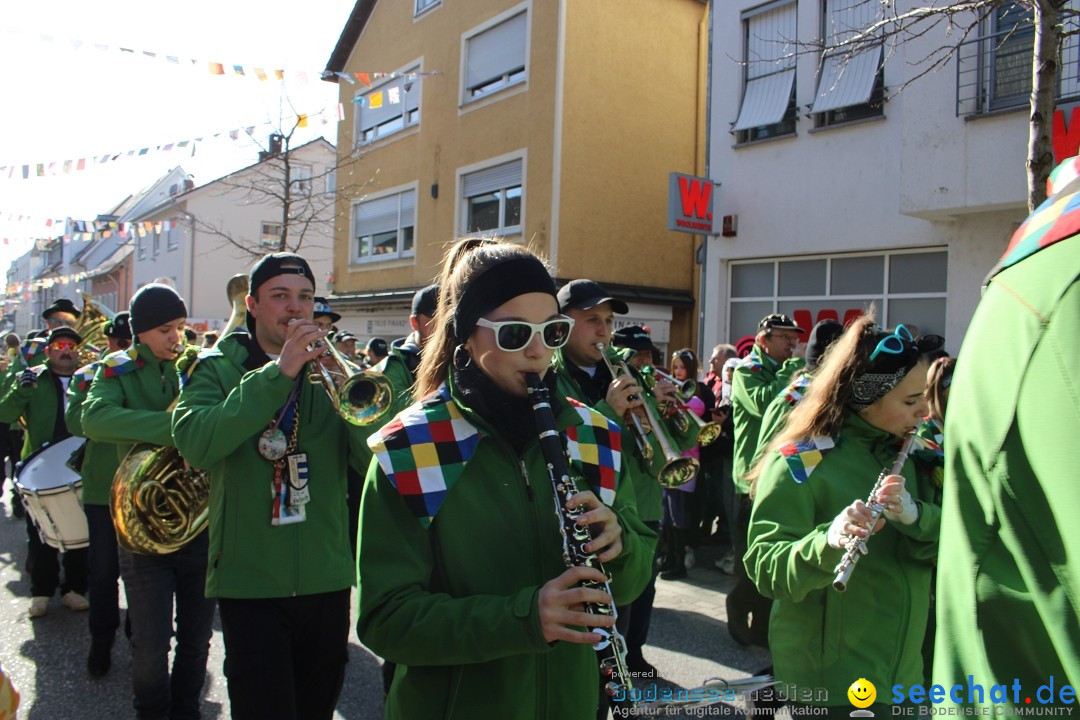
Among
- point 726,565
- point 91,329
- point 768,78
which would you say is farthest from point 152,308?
point 768,78

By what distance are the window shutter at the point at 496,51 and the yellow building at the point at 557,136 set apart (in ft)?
0.10

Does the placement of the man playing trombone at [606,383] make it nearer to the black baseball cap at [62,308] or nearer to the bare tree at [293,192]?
the black baseball cap at [62,308]

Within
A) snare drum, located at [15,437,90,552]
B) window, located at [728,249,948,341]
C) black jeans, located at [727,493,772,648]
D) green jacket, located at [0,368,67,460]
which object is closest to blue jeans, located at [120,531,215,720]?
snare drum, located at [15,437,90,552]

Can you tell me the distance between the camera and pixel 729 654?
17.4 ft

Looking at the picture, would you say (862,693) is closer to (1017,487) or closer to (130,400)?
(1017,487)

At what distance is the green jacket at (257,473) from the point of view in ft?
9.55

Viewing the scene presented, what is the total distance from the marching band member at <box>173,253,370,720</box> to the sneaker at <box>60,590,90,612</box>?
12.9 ft

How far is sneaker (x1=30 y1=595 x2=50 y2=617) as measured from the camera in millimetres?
5969

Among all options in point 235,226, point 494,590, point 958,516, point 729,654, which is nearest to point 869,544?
point 494,590

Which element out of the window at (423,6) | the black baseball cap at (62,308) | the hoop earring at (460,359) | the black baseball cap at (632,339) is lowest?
the hoop earring at (460,359)

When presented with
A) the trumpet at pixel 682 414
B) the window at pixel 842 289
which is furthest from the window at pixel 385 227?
the trumpet at pixel 682 414

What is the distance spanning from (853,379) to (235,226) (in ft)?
107

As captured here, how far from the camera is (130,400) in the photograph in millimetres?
4285

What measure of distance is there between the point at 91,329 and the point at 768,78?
9577mm
